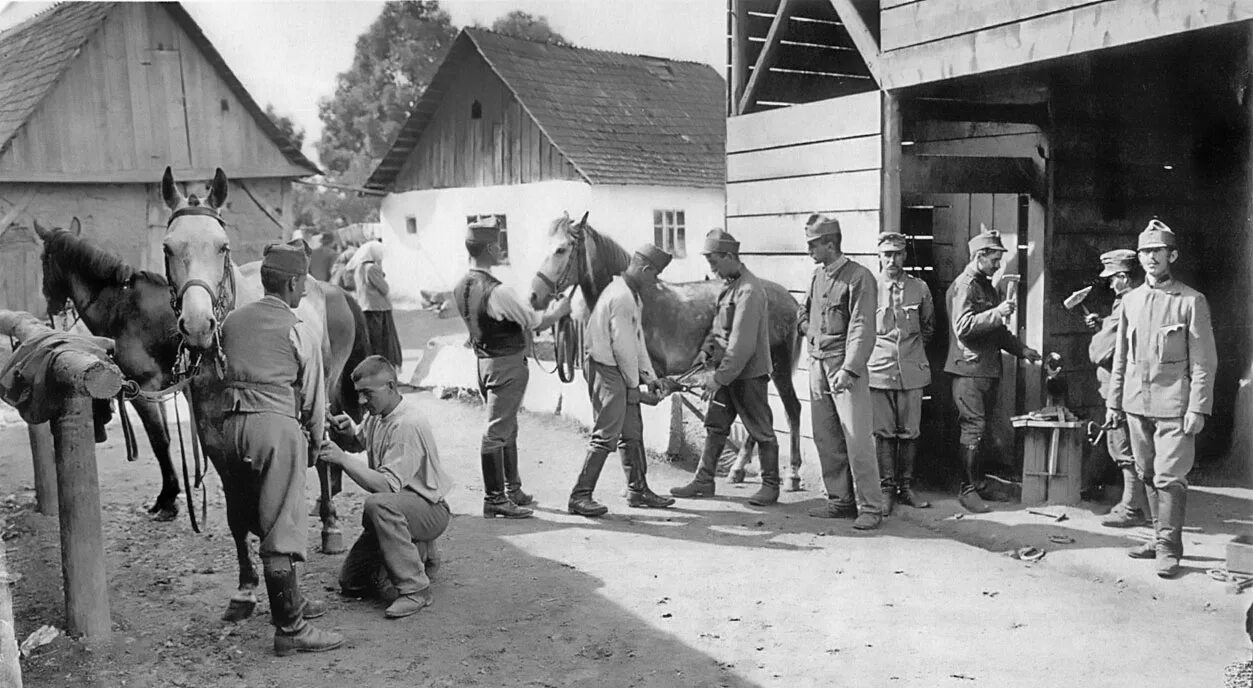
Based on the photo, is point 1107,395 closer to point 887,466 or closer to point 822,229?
point 887,466

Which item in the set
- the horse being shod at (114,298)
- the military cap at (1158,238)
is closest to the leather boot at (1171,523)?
the military cap at (1158,238)

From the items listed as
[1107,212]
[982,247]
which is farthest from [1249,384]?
[982,247]

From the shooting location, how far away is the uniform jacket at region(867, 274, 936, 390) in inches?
271

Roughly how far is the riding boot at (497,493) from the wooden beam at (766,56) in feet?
12.0

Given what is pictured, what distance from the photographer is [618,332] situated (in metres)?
6.67

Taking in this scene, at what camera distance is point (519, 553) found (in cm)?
597

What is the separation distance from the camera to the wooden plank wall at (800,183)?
6.98 meters

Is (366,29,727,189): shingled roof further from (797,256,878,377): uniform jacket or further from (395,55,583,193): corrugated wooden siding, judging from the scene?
(797,256,878,377): uniform jacket

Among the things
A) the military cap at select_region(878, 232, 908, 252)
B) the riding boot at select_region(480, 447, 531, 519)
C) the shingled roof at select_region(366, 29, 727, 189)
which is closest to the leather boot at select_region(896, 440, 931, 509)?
the military cap at select_region(878, 232, 908, 252)

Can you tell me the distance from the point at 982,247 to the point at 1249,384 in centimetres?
272

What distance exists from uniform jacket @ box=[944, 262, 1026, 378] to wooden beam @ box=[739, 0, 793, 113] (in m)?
2.42

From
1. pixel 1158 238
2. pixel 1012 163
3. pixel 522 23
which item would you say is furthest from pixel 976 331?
pixel 522 23

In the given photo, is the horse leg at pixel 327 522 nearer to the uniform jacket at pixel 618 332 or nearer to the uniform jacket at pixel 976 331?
the uniform jacket at pixel 618 332

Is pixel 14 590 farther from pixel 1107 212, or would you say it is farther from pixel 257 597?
pixel 1107 212
